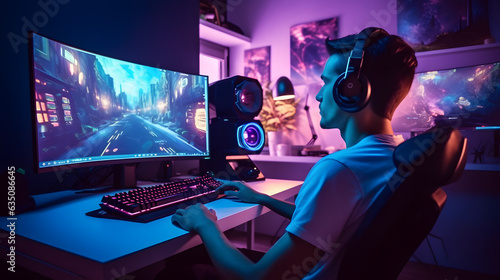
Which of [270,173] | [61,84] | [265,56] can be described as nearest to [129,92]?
[61,84]

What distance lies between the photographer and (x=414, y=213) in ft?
1.62

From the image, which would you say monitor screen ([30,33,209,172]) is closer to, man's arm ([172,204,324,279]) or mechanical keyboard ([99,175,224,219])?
mechanical keyboard ([99,175,224,219])

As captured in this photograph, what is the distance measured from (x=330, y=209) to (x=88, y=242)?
1.61 ft

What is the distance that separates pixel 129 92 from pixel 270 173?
1.91 meters

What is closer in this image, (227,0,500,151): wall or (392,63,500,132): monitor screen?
(392,63,500,132): monitor screen

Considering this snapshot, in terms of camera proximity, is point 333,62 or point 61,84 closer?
point 333,62

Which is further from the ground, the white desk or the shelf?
the shelf

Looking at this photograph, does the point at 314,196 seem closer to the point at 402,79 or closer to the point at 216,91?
the point at 402,79

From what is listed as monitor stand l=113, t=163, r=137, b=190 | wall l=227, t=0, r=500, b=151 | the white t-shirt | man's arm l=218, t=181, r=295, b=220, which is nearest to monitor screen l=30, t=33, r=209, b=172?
monitor stand l=113, t=163, r=137, b=190

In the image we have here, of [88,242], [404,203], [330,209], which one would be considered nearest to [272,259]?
[330,209]

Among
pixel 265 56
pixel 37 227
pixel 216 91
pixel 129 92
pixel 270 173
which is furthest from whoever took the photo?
pixel 265 56

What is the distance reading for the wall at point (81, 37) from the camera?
108 centimetres

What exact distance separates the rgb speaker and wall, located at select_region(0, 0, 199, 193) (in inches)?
15.9

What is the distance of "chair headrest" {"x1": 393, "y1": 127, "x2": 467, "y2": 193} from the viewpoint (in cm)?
48
